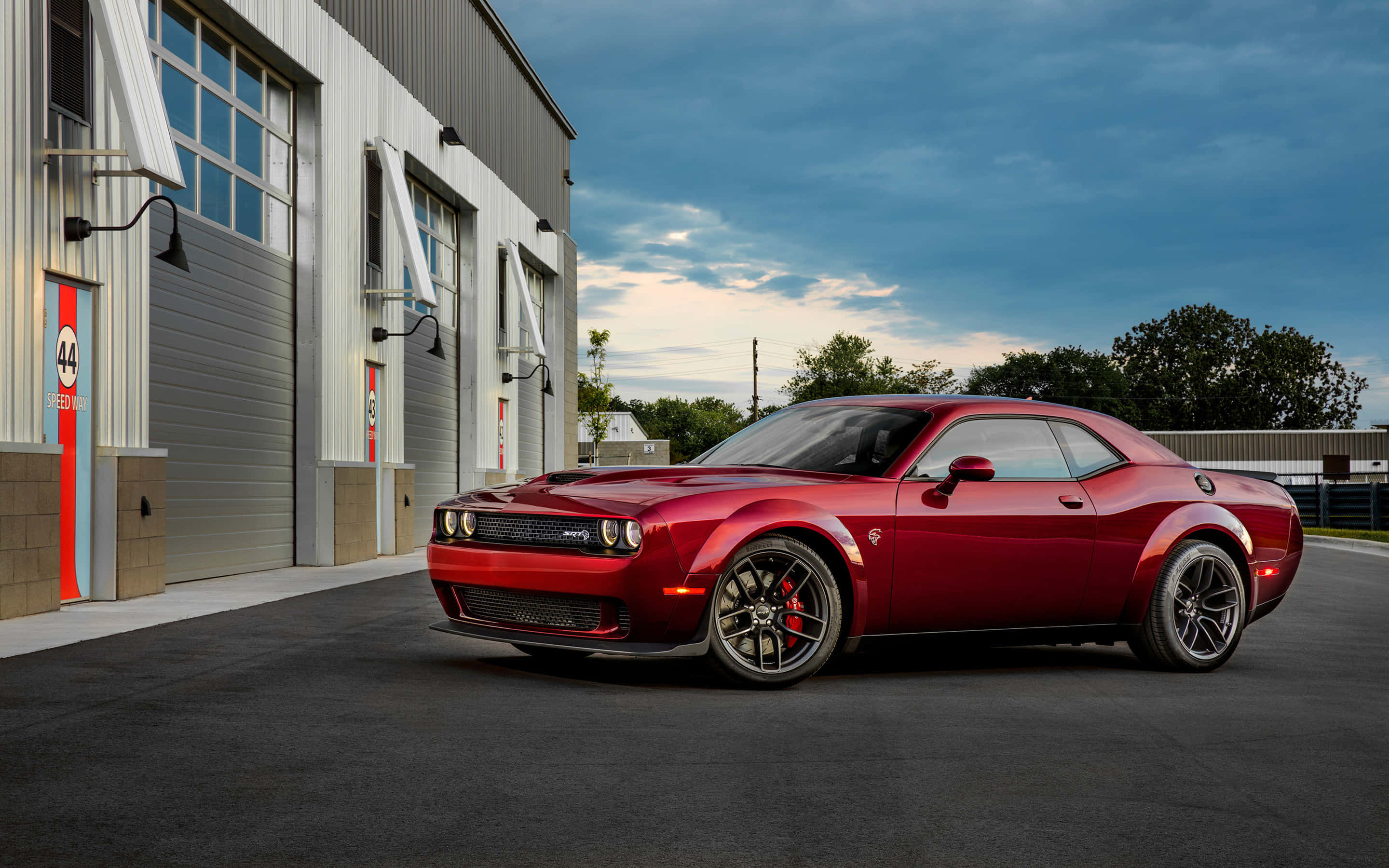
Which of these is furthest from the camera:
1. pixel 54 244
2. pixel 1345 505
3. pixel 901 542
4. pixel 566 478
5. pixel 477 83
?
pixel 1345 505

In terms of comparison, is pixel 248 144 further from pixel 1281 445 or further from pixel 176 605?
pixel 1281 445

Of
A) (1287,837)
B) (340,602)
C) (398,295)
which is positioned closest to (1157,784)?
(1287,837)

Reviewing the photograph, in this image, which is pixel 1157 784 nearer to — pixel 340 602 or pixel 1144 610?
pixel 1144 610

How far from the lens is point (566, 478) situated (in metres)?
6.48

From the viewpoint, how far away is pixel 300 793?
3.92m

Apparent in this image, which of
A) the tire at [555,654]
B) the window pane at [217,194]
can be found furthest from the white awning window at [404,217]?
the tire at [555,654]

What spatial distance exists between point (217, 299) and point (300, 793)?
11375 mm

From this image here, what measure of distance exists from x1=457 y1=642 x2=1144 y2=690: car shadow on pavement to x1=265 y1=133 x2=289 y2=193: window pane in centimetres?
1095

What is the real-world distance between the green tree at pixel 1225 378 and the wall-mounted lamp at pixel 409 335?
241 feet

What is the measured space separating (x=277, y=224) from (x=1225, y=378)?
81.8 metres

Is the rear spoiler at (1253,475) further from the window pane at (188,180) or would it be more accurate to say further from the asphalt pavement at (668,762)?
the window pane at (188,180)

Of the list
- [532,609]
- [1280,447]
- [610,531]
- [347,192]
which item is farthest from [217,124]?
[1280,447]

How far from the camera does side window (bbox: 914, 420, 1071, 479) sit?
6613mm

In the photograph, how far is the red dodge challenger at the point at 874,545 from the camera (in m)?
5.83
